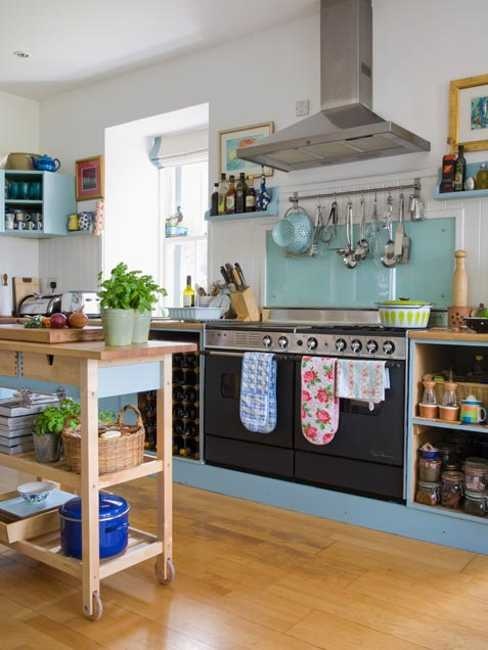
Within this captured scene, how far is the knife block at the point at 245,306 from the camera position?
3885mm

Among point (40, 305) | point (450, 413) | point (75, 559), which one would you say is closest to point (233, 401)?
point (450, 413)

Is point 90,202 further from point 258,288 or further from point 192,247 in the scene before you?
point 258,288

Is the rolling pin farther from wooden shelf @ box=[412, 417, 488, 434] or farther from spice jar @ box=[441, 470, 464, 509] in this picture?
spice jar @ box=[441, 470, 464, 509]

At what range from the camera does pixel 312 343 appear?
3.02 m

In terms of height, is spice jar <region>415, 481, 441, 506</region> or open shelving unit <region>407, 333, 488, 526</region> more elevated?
open shelving unit <region>407, 333, 488, 526</region>

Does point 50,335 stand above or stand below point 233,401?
above

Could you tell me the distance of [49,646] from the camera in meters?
1.84

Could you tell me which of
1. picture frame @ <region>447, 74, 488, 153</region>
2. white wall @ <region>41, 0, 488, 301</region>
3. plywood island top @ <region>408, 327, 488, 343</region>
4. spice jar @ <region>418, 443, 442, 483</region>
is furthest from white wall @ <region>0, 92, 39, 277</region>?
spice jar @ <region>418, 443, 442, 483</region>

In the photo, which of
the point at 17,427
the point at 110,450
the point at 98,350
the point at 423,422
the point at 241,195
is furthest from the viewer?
the point at 241,195

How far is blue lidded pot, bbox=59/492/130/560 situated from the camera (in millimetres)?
2107

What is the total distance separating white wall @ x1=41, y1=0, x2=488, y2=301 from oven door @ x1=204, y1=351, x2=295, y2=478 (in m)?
0.90

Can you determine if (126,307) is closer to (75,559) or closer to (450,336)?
(75,559)

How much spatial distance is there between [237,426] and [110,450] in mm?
1312

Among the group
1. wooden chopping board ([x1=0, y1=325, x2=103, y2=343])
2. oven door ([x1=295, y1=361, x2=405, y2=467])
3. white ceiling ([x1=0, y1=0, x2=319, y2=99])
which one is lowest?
oven door ([x1=295, y1=361, x2=405, y2=467])
